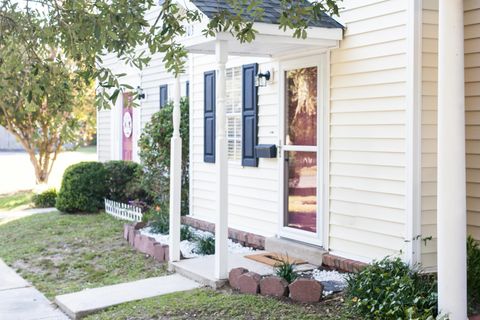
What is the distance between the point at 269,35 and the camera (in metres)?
6.29

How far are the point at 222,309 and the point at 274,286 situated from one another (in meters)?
0.54

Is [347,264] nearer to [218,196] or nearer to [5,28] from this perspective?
[218,196]

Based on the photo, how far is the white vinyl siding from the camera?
19.2ft

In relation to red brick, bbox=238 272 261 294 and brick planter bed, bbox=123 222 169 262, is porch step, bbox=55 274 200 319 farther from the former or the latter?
brick planter bed, bbox=123 222 169 262

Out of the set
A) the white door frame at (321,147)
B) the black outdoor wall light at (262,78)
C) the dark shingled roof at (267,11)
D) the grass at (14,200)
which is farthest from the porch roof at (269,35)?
the grass at (14,200)

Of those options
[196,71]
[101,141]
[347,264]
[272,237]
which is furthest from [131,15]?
[101,141]

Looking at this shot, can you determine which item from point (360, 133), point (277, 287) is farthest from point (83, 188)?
point (277, 287)

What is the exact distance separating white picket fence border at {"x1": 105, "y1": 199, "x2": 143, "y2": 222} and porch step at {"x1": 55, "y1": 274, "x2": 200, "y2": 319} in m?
3.80

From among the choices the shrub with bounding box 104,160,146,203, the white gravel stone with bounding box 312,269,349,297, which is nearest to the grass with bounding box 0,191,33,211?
the shrub with bounding box 104,160,146,203

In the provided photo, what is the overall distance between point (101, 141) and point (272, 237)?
866cm

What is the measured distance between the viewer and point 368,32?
6.23m

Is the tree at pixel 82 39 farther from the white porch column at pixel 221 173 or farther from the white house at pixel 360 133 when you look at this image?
the white house at pixel 360 133

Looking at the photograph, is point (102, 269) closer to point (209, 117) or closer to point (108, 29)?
point (209, 117)

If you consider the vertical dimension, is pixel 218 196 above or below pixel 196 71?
below
